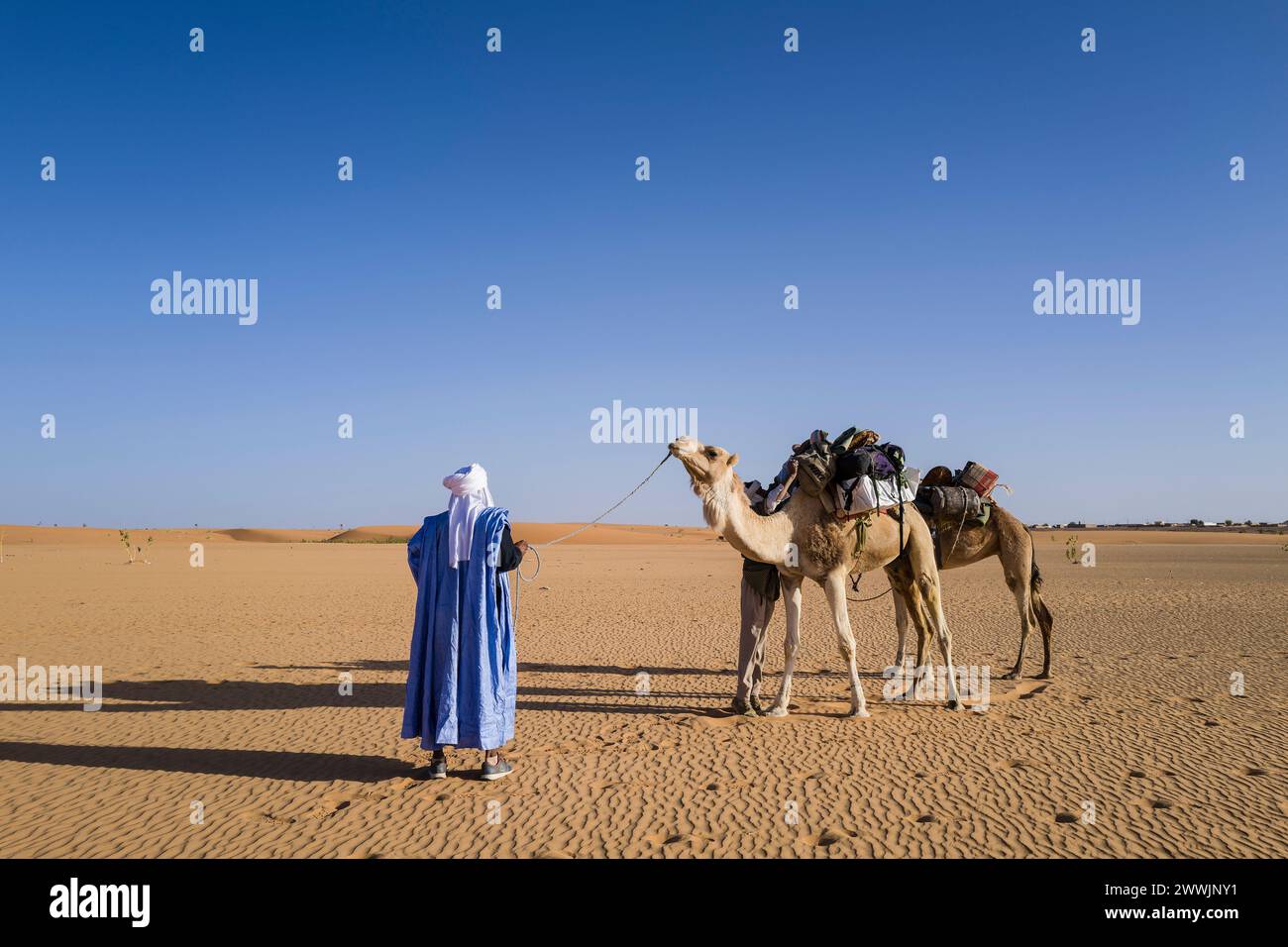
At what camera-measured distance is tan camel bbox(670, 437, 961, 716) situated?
25.5 feet

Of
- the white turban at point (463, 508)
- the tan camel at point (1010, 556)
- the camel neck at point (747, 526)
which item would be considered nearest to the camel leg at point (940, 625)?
the tan camel at point (1010, 556)

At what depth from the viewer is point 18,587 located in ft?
82.3

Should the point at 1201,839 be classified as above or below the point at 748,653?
below

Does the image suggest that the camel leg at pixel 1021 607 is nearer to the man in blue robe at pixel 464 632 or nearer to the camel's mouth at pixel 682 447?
the camel's mouth at pixel 682 447

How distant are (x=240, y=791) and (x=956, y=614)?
17293 mm

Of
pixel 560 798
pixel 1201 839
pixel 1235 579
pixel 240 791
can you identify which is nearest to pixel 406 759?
pixel 240 791

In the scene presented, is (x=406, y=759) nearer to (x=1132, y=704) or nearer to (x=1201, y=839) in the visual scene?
(x=1201, y=839)

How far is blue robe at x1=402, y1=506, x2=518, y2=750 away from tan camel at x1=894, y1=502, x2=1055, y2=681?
664 cm

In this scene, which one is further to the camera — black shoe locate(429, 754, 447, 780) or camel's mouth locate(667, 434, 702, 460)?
camel's mouth locate(667, 434, 702, 460)

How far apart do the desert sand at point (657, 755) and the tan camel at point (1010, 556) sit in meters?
0.77
